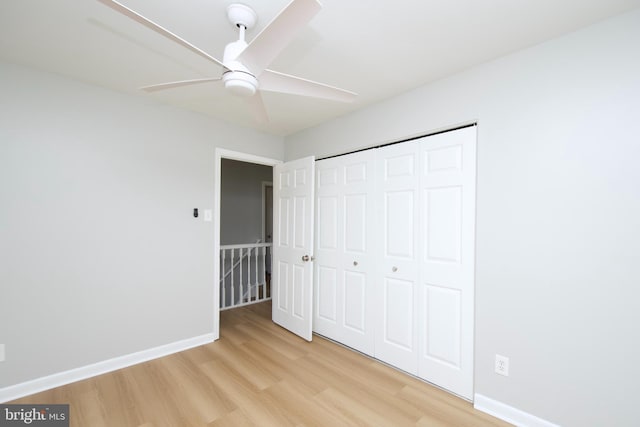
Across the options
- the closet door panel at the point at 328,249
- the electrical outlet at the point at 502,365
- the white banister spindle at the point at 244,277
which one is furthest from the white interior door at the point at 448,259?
the white banister spindle at the point at 244,277

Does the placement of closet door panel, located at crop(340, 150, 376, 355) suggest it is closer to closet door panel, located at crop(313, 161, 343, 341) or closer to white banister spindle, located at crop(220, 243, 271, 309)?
closet door panel, located at crop(313, 161, 343, 341)

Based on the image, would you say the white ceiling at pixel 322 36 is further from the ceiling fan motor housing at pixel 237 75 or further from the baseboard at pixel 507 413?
the baseboard at pixel 507 413

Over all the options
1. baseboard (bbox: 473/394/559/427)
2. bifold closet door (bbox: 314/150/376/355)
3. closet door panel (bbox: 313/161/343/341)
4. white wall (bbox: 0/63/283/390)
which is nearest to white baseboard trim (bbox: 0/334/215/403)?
white wall (bbox: 0/63/283/390)

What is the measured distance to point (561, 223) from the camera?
5.56ft

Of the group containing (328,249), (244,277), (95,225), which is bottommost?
(244,277)

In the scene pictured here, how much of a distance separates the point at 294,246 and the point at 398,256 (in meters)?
1.33

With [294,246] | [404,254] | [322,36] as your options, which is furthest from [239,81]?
[294,246]

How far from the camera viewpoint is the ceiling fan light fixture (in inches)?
52.0

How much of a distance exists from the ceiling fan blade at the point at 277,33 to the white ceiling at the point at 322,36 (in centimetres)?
42

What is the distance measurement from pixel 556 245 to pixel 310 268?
215 centimetres

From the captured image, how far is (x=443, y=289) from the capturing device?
221cm

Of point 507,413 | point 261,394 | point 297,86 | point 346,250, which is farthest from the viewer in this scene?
point 346,250

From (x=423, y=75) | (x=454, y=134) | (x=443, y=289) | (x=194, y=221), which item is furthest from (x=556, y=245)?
(x=194, y=221)

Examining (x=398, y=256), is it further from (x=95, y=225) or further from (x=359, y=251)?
(x=95, y=225)
